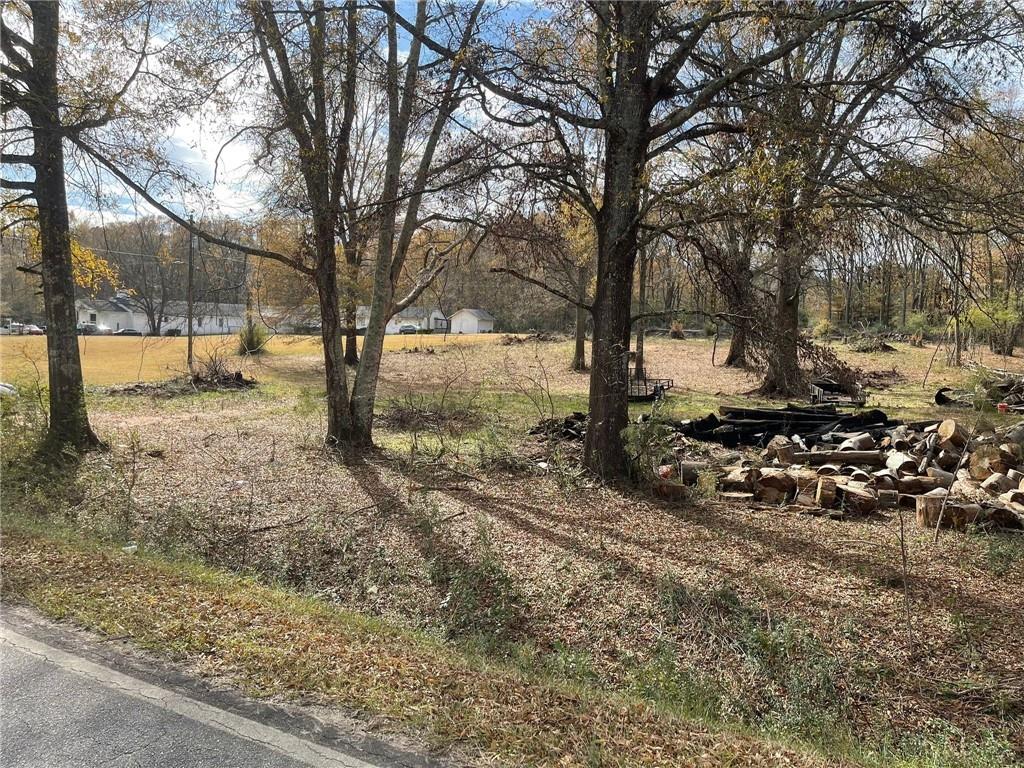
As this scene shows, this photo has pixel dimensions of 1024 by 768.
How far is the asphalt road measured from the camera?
2.51 m

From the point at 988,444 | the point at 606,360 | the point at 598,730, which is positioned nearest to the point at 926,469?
the point at 988,444

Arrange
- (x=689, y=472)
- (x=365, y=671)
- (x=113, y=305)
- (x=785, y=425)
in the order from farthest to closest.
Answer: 1. (x=113, y=305)
2. (x=785, y=425)
3. (x=689, y=472)
4. (x=365, y=671)

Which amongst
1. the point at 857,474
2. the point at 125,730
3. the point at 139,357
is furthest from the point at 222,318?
the point at 125,730

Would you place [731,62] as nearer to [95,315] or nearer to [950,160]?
[950,160]

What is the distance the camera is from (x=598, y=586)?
192 inches

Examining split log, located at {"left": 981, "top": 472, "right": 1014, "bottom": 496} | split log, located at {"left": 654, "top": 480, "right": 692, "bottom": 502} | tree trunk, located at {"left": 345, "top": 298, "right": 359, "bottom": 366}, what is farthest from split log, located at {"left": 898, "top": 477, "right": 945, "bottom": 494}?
tree trunk, located at {"left": 345, "top": 298, "right": 359, "bottom": 366}

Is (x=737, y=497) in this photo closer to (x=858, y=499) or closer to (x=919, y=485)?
(x=858, y=499)

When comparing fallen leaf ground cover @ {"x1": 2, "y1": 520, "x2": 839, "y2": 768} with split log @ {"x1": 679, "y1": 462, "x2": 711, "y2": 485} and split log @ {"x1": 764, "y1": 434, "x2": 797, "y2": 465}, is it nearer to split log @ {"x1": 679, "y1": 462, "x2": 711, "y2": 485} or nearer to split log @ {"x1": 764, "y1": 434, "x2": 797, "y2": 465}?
split log @ {"x1": 679, "y1": 462, "x2": 711, "y2": 485}

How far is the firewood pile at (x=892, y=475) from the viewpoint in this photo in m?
6.17

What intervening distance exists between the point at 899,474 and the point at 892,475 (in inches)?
7.5

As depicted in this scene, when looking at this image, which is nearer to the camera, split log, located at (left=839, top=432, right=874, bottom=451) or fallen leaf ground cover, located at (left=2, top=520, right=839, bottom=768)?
fallen leaf ground cover, located at (left=2, top=520, right=839, bottom=768)

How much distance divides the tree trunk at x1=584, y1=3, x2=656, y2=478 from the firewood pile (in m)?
0.85

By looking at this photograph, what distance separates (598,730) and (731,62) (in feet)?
22.0

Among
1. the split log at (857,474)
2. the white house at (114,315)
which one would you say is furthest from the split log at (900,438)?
the white house at (114,315)
